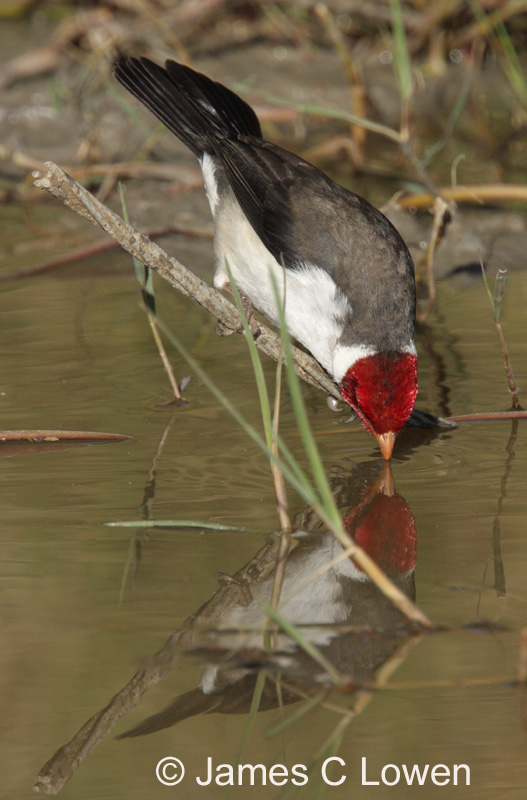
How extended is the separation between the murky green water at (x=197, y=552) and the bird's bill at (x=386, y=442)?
67 millimetres

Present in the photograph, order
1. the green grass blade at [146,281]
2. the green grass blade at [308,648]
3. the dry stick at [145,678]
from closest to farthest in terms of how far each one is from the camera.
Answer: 1. the dry stick at [145,678]
2. the green grass blade at [308,648]
3. the green grass blade at [146,281]

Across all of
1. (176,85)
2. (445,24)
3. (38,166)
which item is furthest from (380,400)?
(445,24)

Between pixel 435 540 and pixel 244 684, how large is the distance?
968mm

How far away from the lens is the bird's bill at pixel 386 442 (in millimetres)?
3920

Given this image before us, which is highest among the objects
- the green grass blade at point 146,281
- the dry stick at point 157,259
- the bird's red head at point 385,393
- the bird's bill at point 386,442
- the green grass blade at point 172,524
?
the green grass blade at point 146,281

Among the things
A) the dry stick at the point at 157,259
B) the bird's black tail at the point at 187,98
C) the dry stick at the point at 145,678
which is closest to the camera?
the dry stick at the point at 145,678

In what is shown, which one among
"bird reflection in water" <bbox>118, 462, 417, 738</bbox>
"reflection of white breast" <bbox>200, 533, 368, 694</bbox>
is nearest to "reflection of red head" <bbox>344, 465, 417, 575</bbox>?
"bird reflection in water" <bbox>118, 462, 417, 738</bbox>

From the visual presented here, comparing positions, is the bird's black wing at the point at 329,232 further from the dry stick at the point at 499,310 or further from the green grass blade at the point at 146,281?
the green grass blade at the point at 146,281

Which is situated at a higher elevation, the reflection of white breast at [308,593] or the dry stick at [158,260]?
the dry stick at [158,260]

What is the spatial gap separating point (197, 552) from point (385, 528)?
621 millimetres

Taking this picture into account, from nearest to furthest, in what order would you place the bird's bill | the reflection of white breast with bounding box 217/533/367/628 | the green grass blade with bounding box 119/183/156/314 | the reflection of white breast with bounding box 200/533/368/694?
the reflection of white breast with bounding box 200/533/368/694, the reflection of white breast with bounding box 217/533/367/628, the bird's bill, the green grass blade with bounding box 119/183/156/314

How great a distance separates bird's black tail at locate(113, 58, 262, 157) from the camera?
17.3ft

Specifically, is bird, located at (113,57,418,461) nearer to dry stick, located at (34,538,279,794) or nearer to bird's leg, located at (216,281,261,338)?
bird's leg, located at (216,281,261,338)

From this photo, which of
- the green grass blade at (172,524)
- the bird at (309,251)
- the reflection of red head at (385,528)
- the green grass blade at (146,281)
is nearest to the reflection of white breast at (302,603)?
the reflection of red head at (385,528)
